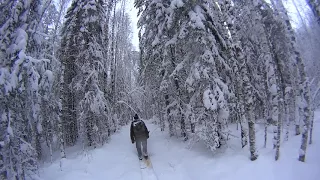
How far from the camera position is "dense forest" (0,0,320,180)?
21.2ft

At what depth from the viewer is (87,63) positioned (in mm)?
11836

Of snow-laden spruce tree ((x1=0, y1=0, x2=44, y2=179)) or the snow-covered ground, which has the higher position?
snow-laden spruce tree ((x1=0, y1=0, x2=44, y2=179))

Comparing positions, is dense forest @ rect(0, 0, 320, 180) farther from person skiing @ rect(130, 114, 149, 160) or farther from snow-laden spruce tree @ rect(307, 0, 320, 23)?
person skiing @ rect(130, 114, 149, 160)

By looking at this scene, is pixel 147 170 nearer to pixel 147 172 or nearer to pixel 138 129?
pixel 147 172

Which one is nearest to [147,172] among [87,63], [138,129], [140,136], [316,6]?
[140,136]

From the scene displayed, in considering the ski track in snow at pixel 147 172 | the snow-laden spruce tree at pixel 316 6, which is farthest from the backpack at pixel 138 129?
the snow-laden spruce tree at pixel 316 6

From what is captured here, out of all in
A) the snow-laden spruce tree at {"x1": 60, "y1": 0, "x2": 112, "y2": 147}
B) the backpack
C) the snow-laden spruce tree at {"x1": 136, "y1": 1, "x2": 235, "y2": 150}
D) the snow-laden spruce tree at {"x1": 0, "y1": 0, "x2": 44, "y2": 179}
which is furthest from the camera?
the snow-laden spruce tree at {"x1": 60, "y1": 0, "x2": 112, "y2": 147}

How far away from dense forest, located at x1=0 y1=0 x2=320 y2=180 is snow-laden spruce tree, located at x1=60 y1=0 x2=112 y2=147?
0.05 metres

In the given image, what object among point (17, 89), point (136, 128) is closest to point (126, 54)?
point (136, 128)

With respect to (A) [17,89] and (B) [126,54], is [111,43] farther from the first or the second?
(A) [17,89]

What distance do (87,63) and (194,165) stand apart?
7.30 m

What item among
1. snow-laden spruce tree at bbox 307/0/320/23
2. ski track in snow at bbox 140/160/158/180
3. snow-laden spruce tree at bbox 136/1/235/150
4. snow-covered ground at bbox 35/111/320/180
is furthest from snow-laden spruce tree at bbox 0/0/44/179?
snow-laden spruce tree at bbox 307/0/320/23

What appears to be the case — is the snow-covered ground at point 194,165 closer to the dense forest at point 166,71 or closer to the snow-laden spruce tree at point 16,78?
the dense forest at point 166,71

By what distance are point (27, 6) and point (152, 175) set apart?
22.4 ft
